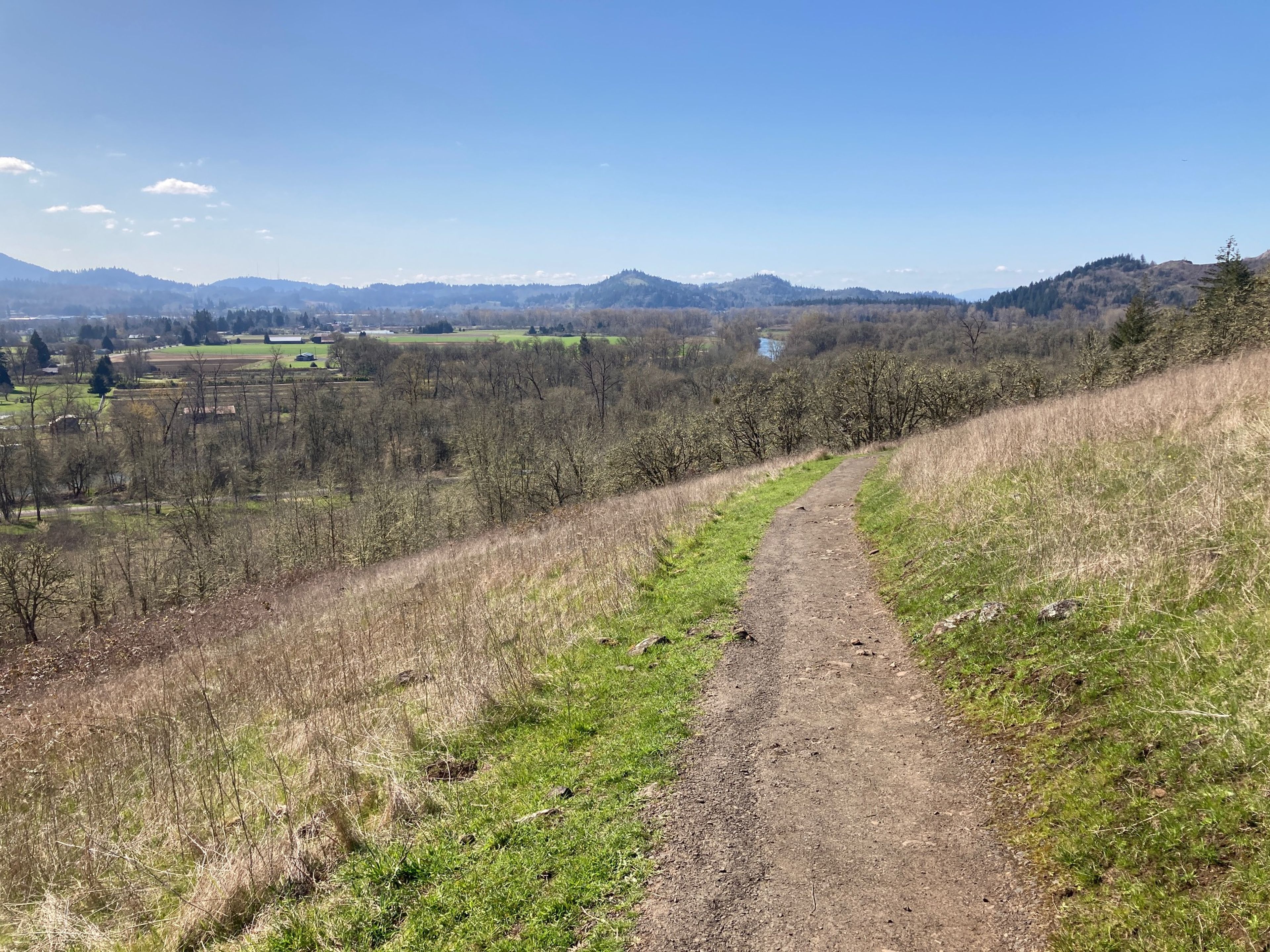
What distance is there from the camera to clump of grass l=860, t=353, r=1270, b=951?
11.4ft

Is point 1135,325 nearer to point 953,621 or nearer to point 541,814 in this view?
point 953,621

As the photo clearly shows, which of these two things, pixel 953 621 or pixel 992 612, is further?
pixel 953 621

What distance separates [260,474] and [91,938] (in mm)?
64531

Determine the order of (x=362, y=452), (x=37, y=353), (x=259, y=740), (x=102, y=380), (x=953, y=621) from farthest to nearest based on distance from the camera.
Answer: (x=37, y=353) → (x=102, y=380) → (x=362, y=452) → (x=259, y=740) → (x=953, y=621)

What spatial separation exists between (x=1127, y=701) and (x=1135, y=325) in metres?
57.1

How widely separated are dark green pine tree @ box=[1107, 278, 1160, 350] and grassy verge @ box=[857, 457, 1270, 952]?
4808cm

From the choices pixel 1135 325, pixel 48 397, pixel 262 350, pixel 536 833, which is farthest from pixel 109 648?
pixel 262 350

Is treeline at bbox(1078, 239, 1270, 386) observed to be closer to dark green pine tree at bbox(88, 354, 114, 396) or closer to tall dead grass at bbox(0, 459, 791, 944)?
tall dead grass at bbox(0, 459, 791, 944)

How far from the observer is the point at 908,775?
5195 millimetres

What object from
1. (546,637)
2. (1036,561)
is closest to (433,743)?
(546,637)

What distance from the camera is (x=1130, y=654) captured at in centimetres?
526

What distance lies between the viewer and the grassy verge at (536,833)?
13.9 ft

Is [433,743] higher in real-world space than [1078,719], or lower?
lower

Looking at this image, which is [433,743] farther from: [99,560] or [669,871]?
[99,560]
